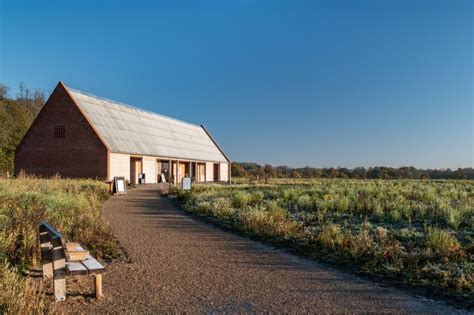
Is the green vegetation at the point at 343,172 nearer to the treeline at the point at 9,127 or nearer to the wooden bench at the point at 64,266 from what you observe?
the treeline at the point at 9,127

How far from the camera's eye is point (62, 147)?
33.2 meters

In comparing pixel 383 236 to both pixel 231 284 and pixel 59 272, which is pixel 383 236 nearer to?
pixel 231 284

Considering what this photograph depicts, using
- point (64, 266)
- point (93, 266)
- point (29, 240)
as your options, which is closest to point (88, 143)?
point (29, 240)

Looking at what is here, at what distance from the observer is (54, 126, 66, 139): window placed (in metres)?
33.3

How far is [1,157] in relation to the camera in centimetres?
4434

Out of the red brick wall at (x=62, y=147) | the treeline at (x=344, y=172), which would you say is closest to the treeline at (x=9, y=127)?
the red brick wall at (x=62, y=147)

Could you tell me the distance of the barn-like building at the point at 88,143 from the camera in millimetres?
32344

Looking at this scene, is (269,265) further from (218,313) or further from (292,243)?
(218,313)

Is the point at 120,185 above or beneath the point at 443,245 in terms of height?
above

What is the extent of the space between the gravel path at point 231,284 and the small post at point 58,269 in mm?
411

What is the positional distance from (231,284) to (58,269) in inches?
97.5

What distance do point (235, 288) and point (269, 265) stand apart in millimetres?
1598

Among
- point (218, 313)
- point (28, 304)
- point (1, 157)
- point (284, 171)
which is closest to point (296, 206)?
point (218, 313)

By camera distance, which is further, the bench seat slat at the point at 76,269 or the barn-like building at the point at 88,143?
the barn-like building at the point at 88,143
